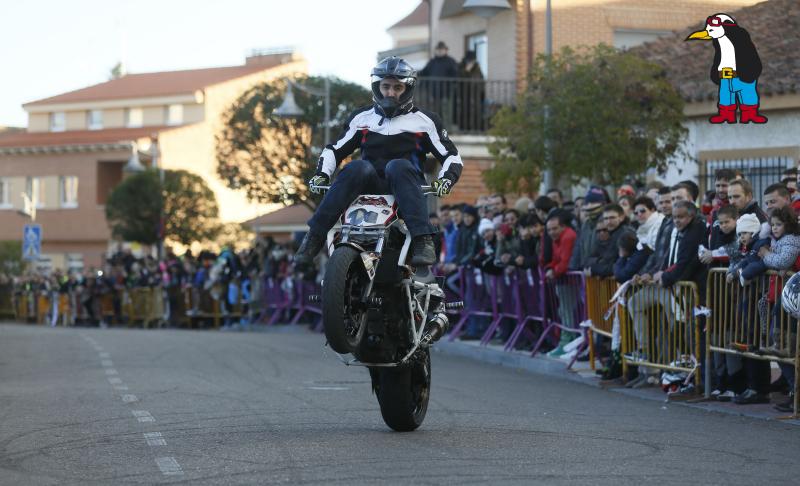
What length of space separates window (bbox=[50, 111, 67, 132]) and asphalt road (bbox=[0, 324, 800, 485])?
7723 cm

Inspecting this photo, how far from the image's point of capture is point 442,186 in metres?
10.5

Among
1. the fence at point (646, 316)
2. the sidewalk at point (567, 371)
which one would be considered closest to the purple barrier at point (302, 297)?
the fence at point (646, 316)

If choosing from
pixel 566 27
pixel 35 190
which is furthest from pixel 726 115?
pixel 35 190

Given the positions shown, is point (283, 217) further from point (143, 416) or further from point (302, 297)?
point (143, 416)

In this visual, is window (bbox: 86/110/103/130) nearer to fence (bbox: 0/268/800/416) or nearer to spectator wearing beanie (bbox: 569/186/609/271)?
fence (bbox: 0/268/800/416)

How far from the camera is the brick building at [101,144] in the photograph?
269 ft

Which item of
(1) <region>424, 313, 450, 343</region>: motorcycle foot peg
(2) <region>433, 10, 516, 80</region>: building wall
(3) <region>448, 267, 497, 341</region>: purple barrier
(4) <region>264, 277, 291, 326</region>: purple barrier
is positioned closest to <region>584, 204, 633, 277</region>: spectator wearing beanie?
(3) <region>448, 267, 497, 341</region>: purple barrier

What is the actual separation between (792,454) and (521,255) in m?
10.1

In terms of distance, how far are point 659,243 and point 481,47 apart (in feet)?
77.3

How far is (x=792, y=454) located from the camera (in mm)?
9281

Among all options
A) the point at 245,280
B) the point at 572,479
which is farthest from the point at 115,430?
the point at 245,280

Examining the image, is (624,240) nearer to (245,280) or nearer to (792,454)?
(792,454)

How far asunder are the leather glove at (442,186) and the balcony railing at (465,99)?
22905 millimetres

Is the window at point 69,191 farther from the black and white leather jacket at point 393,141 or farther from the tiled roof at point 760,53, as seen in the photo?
the black and white leather jacket at point 393,141
